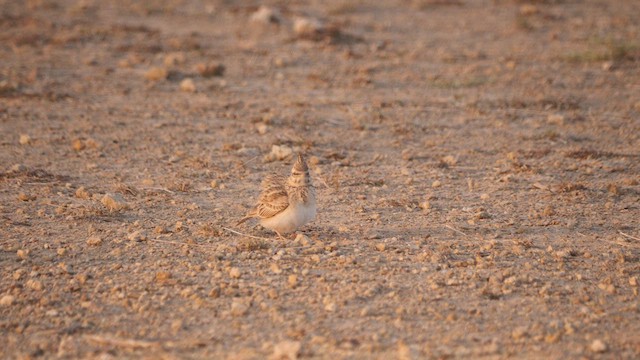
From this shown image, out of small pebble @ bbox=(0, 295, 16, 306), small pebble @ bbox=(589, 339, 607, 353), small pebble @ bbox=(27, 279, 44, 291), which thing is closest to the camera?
small pebble @ bbox=(589, 339, 607, 353)

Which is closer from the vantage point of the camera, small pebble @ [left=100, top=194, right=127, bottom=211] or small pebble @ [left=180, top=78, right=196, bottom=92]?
small pebble @ [left=100, top=194, right=127, bottom=211]

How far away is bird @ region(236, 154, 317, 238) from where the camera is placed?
24.0 feet

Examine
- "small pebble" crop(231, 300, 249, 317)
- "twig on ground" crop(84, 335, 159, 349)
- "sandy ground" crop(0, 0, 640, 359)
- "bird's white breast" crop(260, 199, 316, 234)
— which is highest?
"bird's white breast" crop(260, 199, 316, 234)

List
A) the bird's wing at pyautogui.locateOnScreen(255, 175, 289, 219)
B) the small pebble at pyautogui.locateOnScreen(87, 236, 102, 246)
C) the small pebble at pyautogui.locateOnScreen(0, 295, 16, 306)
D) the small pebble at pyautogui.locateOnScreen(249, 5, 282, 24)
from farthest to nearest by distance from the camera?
the small pebble at pyautogui.locateOnScreen(249, 5, 282, 24) < the bird's wing at pyautogui.locateOnScreen(255, 175, 289, 219) < the small pebble at pyautogui.locateOnScreen(87, 236, 102, 246) < the small pebble at pyautogui.locateOnScreen(0, 295, 16, 306)

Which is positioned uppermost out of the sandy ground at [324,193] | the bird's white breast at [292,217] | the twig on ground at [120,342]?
the bird's white breast at [292,217]

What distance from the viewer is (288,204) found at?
735 cm

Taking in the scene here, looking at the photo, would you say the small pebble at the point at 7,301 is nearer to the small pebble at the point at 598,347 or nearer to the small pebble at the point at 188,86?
the small pebble at the point at 598,347

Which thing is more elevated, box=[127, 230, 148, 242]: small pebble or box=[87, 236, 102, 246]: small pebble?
box=[87, 236, 102, 246]: small pebble

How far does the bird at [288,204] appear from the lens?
732 centimetres

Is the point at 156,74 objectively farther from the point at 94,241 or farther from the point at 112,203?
the point at 94,241

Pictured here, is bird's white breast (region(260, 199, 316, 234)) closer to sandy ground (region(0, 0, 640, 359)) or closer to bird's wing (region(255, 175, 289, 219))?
bird's wing (region(255, 175, 289, 219))

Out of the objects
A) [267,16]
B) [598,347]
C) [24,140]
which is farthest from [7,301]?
[267,16]

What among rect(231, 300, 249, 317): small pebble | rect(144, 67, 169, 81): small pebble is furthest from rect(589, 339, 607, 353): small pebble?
rect(144, 67, 169, 81): small pebble

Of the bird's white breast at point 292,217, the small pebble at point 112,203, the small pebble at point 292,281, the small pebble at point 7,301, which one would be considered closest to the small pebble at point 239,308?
the small pebble at point 292,281
